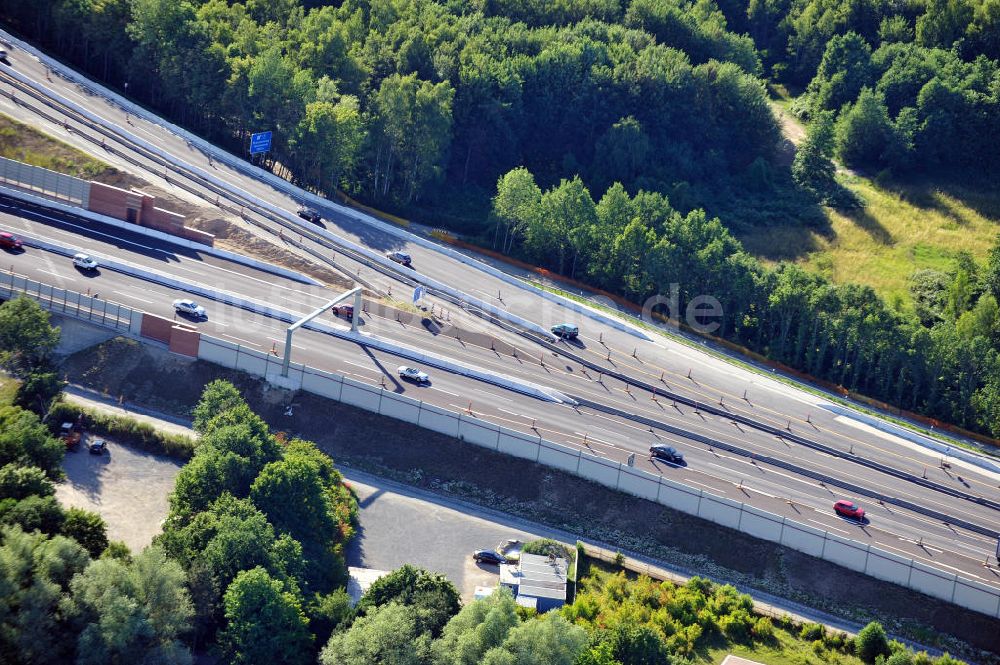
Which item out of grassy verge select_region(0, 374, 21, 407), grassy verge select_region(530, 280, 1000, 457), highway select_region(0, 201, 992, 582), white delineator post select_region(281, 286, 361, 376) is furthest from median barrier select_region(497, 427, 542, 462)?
grassy verge select_region(0, 374, 21, 407)

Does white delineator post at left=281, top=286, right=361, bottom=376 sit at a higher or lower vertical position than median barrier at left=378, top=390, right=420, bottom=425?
higher

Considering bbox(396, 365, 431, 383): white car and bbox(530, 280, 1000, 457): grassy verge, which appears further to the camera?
bbox(530, 280, 1000, 457): grassy verge

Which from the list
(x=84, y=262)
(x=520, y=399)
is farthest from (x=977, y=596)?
(x=84, y=262)

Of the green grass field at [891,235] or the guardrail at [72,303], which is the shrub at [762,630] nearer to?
the guardrail at [72,303]

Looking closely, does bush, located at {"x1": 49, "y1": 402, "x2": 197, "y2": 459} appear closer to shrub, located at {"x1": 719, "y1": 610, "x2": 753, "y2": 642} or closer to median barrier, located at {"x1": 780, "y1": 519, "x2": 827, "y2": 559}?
shrub, located at {"x1": 719, "y1": 610, "x2": 753, "y2": 642}

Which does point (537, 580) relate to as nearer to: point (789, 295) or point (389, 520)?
point (389, 520)

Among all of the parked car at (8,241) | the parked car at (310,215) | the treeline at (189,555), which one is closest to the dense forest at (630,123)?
the parked car at (310,215)
